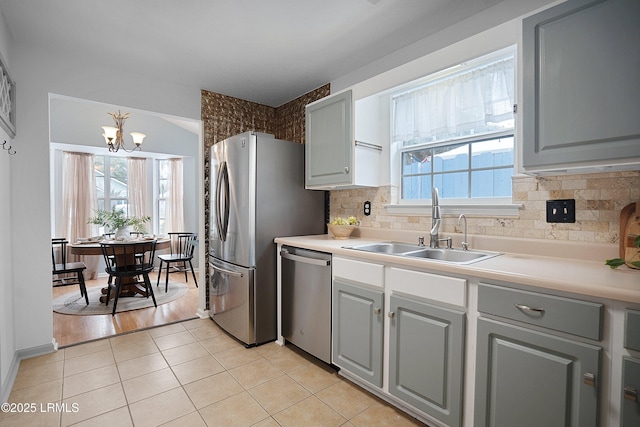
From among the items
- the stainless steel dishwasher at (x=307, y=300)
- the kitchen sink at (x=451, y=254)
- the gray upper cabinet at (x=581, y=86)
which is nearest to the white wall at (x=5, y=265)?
the stainless steel dishwasher at (x=307, y=300)

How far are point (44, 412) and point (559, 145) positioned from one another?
304cm

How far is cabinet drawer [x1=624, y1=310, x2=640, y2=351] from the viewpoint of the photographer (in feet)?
3.36

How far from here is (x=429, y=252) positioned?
6.90 ft

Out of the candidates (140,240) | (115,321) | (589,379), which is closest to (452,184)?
(589,379)

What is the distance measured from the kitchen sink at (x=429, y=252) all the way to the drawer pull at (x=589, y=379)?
0.66m

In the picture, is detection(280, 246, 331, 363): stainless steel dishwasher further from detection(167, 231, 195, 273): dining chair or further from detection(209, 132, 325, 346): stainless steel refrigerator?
detection(167, 231, 195, 273): dining chair

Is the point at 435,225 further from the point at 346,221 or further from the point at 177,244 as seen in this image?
the point at 177,244

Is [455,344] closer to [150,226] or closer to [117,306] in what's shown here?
[117,306]

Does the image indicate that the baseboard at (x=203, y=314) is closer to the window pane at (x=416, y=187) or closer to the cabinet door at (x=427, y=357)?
the cabinet door at (x=427, y=357)

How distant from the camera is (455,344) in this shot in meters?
1.48

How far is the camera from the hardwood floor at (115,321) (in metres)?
2.89

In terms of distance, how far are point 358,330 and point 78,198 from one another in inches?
211

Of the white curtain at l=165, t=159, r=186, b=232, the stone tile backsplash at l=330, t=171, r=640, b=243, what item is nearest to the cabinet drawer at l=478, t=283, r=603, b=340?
the stone tile backsplash at l=330, t=171, r=640, b=243

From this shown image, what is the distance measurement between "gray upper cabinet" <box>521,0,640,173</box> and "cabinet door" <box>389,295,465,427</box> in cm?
87
